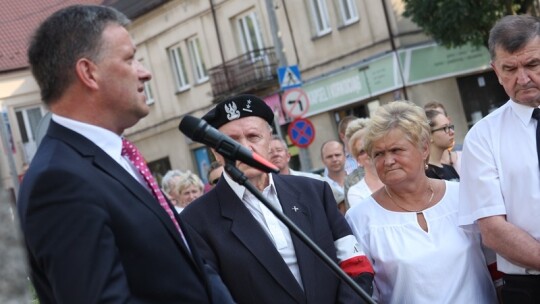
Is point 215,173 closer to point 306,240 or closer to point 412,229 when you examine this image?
point 412,229

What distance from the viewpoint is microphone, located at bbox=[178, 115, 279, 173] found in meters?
3.05

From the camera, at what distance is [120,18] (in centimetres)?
312

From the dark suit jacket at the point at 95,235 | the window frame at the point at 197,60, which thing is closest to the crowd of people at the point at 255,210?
the dark suit jacket at the point at 95,235

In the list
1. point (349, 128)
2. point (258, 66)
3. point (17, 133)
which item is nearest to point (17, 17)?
point (17, 133)

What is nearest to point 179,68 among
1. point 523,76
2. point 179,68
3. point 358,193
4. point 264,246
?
point 179,68

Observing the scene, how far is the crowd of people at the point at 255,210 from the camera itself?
2.68 metres

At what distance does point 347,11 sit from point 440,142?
21.0 m

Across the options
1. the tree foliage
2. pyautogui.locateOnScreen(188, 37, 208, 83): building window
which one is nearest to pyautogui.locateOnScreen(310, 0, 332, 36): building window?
the tree foliage

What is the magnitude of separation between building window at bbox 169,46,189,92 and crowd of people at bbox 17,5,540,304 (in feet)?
105

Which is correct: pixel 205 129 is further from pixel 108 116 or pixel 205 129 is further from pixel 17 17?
pixel 17 17

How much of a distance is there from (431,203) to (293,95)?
45.8 feet

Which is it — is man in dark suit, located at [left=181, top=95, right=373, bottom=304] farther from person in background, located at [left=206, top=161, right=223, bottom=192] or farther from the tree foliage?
the tree foliage

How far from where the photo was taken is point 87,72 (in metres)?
2.94

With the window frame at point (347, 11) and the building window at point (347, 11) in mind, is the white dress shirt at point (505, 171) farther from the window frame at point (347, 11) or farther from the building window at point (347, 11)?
the building window at point (347, 11)
